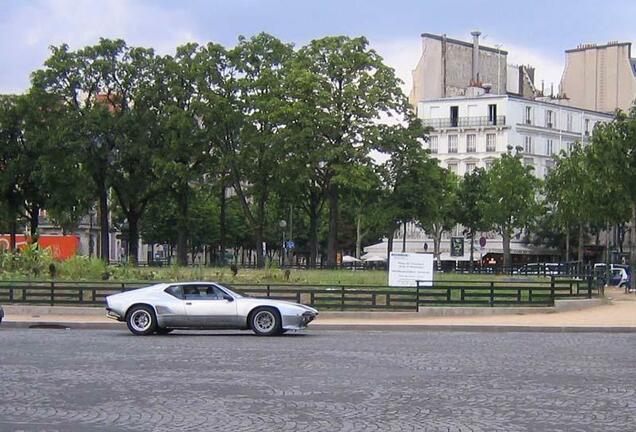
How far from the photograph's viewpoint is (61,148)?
66.7 m

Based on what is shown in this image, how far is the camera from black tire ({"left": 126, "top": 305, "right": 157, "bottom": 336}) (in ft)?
82.8

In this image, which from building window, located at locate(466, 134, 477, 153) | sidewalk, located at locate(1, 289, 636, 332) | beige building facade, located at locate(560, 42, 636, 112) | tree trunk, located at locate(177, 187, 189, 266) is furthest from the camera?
beige building facade, located at locate(560, 42, 636, 112)

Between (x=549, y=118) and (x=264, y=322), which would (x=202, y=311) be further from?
(x=549, y=118)

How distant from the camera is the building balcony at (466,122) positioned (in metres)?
98.8

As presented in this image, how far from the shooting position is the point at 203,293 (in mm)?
25312

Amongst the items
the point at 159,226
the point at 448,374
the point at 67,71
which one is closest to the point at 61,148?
the point at 67,71

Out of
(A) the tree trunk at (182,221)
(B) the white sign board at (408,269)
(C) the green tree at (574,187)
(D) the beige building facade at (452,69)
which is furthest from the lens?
(D) the beige building facade at (452,69)

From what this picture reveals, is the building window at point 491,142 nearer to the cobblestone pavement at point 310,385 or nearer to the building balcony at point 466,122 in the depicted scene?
the building balcony at point 466,122

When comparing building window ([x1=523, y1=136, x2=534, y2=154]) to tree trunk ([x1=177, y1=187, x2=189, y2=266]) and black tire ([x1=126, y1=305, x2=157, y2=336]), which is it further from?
black tire ([x1=126, y1=305, x2=157, y2=336])

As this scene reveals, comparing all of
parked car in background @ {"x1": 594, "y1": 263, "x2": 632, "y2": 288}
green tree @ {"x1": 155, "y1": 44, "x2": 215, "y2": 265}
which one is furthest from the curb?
→ green tree @ {"x1": 155, "y1": 44, "x2": 215, "y2": 265}

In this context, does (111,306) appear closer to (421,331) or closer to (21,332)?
(21,332)

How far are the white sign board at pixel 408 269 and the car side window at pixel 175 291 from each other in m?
11.7

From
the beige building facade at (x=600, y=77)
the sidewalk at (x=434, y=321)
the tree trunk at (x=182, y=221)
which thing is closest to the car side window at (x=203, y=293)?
the sidewalk at (x=434, y=321)

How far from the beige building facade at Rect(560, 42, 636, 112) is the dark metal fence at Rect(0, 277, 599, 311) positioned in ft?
236
